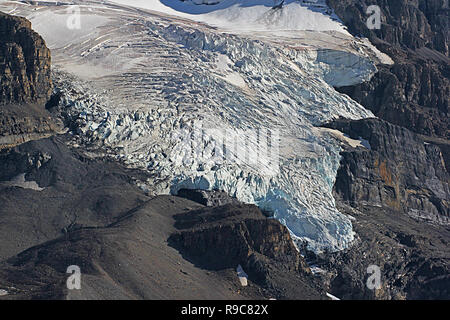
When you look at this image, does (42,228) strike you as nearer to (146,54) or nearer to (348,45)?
(146,54)

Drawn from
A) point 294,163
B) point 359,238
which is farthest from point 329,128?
point 359,238

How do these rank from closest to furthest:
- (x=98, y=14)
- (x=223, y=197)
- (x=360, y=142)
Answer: (x=223, y=197)
(x=360, y=142)
(x=98, y=14)

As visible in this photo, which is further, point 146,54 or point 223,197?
point 146,54

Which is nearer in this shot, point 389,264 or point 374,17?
point 389,264

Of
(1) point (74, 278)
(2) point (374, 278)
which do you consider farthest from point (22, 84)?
(2) point (374, 278)

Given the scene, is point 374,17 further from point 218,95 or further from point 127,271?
point 127,271

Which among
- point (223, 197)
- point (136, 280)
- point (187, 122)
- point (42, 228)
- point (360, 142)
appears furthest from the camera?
point (360, 142)

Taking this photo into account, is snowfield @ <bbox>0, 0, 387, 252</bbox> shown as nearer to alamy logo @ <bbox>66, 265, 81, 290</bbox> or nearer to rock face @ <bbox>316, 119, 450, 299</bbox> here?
rock face @ <bbox>316, 119, 450, 299</bbox>
